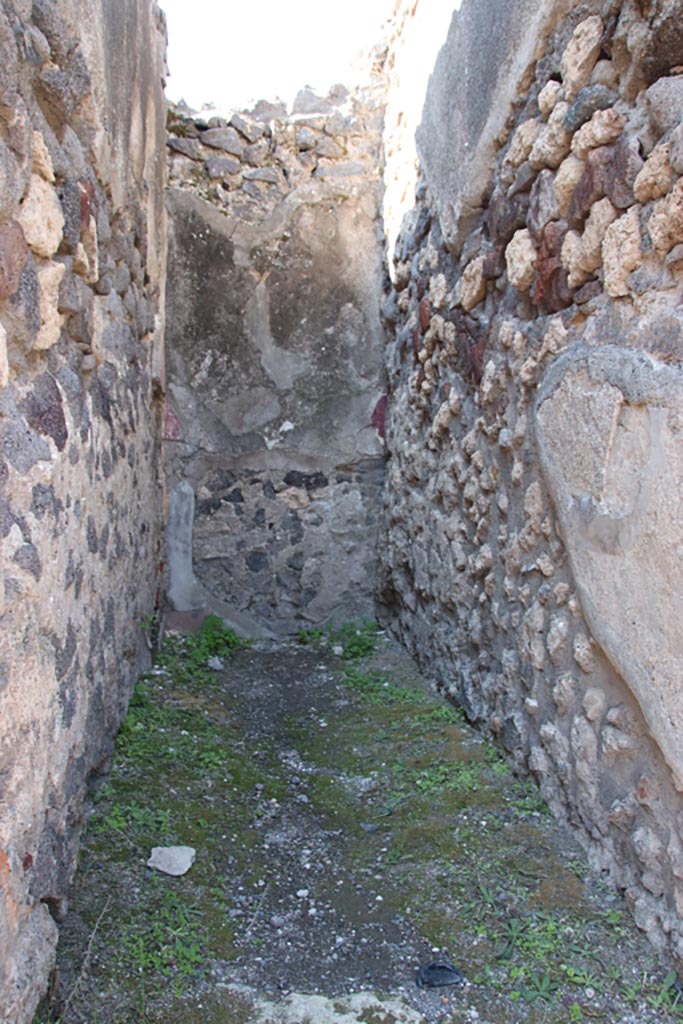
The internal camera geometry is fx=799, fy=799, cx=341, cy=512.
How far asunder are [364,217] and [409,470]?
60.1 inches

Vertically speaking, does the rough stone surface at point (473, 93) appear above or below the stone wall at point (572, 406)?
above

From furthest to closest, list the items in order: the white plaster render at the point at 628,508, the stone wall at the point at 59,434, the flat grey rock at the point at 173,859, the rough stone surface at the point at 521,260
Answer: the rough stone surface at the point at 521,260
the flat grey rock at the point at 173,859
the white plaster render at the point at 628,508
the stone wall at the point at 59,434

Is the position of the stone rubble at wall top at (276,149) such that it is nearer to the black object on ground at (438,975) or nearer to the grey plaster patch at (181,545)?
the grey plaster patch at (181,545)

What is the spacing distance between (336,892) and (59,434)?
1.32m

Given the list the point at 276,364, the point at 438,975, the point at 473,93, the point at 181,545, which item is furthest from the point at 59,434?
the point at 276,364

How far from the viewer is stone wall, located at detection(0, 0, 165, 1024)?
4.54 feet

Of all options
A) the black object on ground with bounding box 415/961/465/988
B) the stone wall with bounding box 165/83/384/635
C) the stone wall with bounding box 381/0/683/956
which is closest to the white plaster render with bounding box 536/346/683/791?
the stone wall with bounding box 381/0/683/956

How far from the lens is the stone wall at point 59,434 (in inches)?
54.5

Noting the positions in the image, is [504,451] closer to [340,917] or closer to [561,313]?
[561,313]

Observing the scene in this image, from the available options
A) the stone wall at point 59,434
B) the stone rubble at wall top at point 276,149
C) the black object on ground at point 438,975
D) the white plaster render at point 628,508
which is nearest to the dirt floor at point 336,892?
the black object on ground at point 438,975

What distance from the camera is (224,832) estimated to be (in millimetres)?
2250

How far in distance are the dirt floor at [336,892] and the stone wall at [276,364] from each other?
124 centimetres

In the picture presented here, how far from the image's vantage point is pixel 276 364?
4156mm

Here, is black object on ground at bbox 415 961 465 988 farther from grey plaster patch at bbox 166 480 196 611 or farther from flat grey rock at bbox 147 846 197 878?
grey plaster patch at bbox 166 480 196 611
